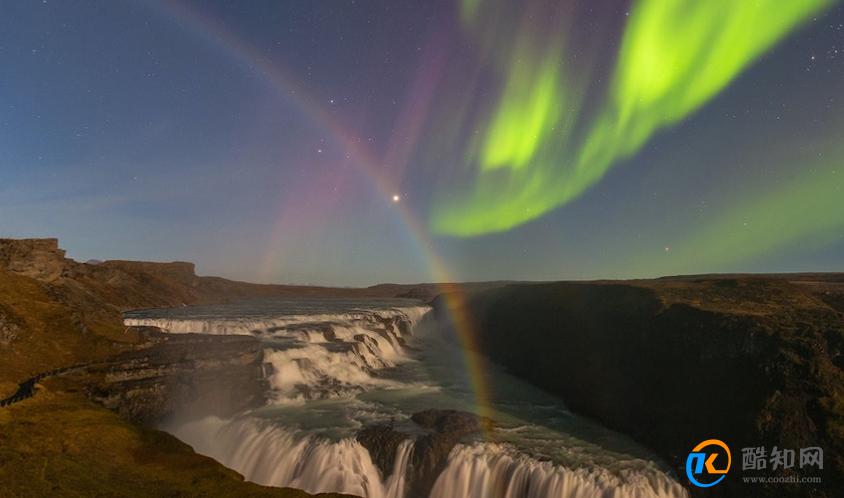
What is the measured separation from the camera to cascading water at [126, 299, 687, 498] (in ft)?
68.3

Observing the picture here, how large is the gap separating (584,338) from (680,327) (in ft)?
34.3

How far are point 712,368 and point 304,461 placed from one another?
964 inches

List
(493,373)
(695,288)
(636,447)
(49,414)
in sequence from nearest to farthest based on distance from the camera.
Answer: (49,414), (636,447), (695,288), (493,373)

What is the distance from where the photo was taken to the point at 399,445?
2347 centimetres

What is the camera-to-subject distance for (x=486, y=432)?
25.9 metres

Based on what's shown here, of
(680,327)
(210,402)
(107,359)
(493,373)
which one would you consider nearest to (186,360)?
(210,402)

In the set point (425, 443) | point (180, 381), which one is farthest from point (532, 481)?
point (180, 381)

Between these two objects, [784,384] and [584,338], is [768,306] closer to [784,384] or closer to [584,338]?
[784,384]

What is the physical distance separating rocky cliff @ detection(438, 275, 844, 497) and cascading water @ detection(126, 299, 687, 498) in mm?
2584

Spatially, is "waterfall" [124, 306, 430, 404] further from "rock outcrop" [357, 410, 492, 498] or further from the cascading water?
"rock outcrop" [357, 410, 492, 498]

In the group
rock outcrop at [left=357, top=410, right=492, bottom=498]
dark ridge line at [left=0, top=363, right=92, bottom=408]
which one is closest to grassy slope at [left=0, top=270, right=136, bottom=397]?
dark ridge line at [left=0, top=363, right=92, bottom=408]

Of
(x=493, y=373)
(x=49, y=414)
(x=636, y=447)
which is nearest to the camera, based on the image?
(x=49, y=414)

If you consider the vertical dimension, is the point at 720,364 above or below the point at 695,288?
below

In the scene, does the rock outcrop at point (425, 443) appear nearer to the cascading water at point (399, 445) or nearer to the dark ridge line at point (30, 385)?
the cascading water at point (399, 445)
